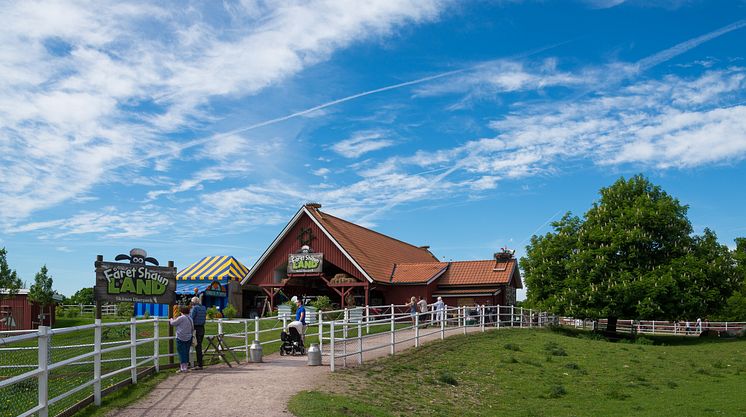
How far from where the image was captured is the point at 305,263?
128 feet

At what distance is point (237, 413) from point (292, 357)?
28.2 feet

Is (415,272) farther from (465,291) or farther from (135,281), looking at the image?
(135,281)

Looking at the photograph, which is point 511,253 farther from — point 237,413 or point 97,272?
point 237,413

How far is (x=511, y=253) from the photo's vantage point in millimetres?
40156

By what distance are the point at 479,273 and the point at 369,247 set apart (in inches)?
296

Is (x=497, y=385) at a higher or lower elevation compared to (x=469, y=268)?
lower

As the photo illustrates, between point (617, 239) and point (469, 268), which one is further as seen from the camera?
point (469, 268)

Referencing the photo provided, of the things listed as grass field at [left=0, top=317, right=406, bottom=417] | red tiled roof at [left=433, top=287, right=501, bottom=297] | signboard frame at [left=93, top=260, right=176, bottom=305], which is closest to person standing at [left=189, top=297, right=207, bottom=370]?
grass field at [left=0, top=317, right=406, bottom=417]

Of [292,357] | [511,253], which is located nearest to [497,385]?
[292,357]

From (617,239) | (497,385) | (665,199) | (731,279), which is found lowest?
(497,385)

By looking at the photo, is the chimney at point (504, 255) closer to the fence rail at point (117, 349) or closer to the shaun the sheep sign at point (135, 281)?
the fence rail at point (117, 349)

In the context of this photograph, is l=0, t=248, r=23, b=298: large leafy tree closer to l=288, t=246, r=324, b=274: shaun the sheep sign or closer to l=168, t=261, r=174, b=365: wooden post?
l=288, t=246, r=324, b=274: shaun the sheep sign

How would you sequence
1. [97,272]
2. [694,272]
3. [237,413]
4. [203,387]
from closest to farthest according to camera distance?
[237,413] → [203,387] → [97,272] → [694,272]

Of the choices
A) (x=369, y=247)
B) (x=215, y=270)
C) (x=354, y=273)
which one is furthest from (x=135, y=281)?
(x=215, y=270)
